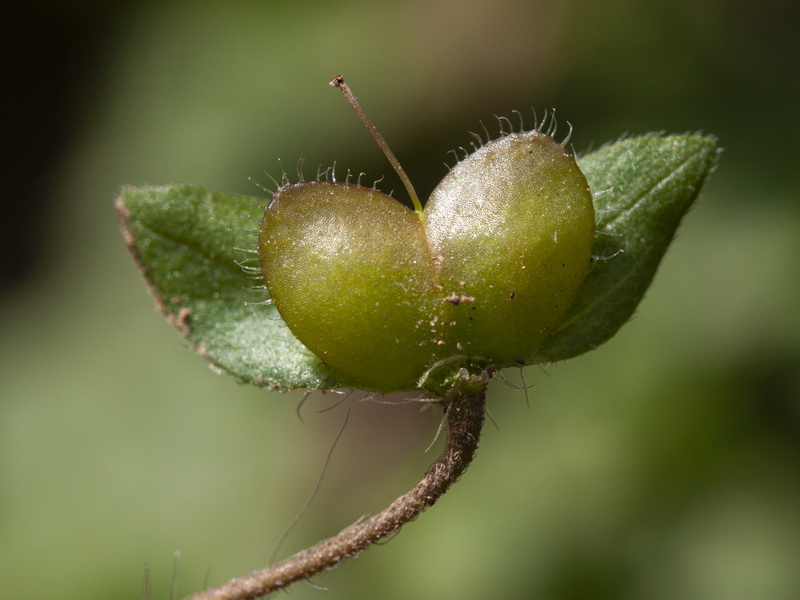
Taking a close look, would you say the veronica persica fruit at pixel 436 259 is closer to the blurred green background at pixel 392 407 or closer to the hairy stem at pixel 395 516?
the hairy stem at pixel 395 516

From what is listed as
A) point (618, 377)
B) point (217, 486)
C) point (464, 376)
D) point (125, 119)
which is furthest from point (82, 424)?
point (464, 376)

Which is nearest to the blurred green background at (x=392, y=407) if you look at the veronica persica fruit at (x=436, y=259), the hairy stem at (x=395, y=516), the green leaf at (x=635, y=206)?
the green leaf at (x=635, y=206)

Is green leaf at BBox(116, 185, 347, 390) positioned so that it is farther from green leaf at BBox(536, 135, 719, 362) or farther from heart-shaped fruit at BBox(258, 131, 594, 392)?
green leaf at BBox(536, 135, 719, 362)

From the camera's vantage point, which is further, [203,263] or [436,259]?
[203,263]

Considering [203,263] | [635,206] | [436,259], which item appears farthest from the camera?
[203,263]

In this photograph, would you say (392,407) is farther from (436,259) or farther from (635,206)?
(436,259)

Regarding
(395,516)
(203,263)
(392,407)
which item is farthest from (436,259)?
(392,407)

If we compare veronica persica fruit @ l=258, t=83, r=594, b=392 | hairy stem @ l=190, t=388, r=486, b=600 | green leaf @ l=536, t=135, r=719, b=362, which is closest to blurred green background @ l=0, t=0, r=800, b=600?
green leaf @ l=536, t=135, r=719, b=362
